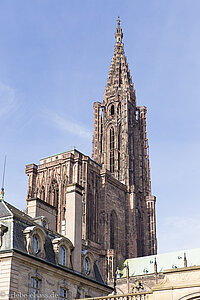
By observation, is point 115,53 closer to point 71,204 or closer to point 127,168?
point 127,168

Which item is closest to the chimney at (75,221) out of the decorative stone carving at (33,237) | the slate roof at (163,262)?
the decorative stone carving at (33,237)

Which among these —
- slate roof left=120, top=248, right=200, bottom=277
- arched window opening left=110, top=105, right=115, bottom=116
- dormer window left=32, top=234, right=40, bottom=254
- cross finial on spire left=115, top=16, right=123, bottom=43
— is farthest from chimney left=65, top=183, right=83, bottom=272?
cross finial on spire left=115, top=16, right=123, bottom=43

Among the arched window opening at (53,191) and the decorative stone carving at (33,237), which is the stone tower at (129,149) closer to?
the arched window opening at (53,191)

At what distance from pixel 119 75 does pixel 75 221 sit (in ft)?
229

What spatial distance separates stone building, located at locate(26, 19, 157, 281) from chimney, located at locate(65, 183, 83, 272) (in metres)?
29.0

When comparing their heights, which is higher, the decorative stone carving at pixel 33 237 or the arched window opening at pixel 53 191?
the arched window opening at pixel 53 191

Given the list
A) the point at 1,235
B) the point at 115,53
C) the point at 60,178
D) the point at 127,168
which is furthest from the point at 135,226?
the point at 1,235

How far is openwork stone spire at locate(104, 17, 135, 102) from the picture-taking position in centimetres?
9068

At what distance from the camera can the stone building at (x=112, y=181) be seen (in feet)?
219

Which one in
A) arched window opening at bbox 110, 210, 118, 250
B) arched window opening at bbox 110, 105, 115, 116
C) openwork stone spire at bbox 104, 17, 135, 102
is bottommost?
arched window opening at bbox 110, 210, 118, 250

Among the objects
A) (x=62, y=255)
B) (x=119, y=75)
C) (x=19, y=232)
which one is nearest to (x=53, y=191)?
(x=119, y=75)

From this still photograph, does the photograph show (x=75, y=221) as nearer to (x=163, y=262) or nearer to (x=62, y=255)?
(x=62, y=255)

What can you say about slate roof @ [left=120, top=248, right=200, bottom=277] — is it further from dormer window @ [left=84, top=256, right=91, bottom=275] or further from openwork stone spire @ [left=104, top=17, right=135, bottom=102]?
dormer window @ [left=84, top=256, right=91, bottom=275]

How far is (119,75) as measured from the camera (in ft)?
310
